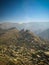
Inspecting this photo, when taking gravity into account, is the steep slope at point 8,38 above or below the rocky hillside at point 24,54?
above

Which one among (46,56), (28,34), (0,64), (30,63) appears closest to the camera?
(0,64)

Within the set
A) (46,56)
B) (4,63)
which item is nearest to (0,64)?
(4,63)

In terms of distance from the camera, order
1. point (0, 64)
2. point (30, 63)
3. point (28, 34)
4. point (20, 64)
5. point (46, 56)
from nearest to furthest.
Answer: point (0, 64), point (20, 64), point (30, 63), point (46, 56), point (28, 34)

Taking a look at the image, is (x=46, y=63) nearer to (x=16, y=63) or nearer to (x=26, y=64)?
(x=26, y=64)

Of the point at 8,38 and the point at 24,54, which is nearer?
the point at 24,54

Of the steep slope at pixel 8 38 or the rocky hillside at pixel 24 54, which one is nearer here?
the rocky hillside at pixel 24 54

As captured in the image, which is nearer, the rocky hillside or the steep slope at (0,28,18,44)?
the rocky hillside

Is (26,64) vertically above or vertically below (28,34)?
below

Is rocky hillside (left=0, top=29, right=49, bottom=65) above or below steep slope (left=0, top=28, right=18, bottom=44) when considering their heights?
below

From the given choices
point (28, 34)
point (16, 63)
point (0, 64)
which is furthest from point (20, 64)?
point (28, 34)

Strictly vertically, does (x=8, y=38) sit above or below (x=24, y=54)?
above

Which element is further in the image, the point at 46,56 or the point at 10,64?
the point at 46,56
